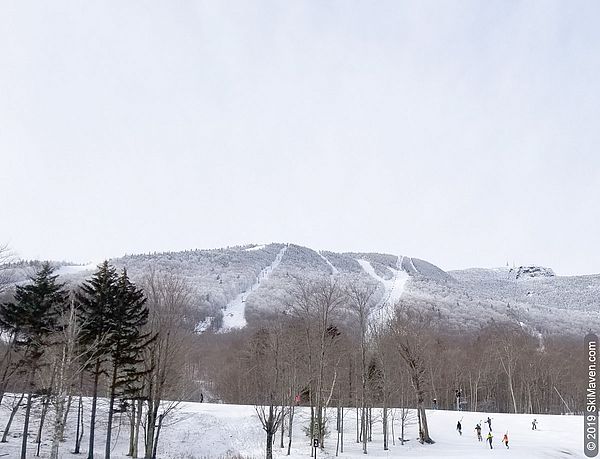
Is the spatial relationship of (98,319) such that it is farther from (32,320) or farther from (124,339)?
(32,320)

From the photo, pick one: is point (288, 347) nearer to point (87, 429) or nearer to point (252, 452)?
point (252, 452)

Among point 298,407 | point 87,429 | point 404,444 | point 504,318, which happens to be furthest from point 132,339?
point 504,318

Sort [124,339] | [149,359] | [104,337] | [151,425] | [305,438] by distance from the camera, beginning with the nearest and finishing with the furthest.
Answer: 1. [104,337]
2. [151,425]
3. [124,339]
4. [149,359]
5. [305,438]

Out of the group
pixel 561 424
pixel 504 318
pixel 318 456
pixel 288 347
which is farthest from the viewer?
pixel 504 318

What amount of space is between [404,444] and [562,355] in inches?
2632

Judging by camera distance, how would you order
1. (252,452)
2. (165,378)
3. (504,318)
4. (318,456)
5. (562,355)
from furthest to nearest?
(504,318), (562,355), (252,452), (318,456), (165,378)

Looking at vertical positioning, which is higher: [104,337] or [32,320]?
[32,320]

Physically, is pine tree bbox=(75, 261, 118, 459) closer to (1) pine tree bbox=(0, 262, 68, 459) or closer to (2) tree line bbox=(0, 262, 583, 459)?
(2) tree line bbox=(0, 262, 583, 459)

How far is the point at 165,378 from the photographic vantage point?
31.3 meters

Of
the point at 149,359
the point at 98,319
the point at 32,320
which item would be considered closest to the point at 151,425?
the point at 149,359

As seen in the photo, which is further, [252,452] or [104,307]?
[252,452]

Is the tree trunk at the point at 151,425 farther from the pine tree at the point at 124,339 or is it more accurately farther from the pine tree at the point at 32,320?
the pine tree at the point at 32,320

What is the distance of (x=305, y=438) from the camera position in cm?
4475

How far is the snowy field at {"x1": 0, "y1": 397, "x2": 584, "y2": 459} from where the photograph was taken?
1416 inches
